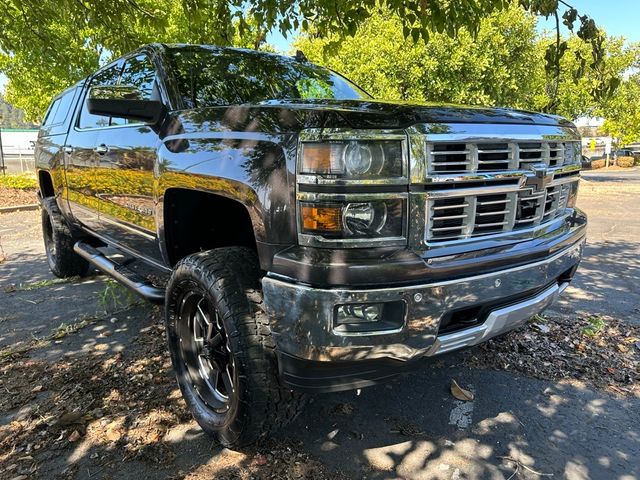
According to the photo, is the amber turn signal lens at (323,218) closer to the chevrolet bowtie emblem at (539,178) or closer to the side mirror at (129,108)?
the chevrolet bowtie emblem at (539,178)

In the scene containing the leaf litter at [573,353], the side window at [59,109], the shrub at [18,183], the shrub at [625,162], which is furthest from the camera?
the shrub at [625,162]

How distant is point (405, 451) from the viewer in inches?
96.7

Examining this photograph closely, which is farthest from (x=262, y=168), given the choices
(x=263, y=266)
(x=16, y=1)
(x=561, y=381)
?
(x=16, y=1)

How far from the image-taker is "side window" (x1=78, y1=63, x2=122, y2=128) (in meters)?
3.93

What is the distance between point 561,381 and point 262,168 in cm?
236

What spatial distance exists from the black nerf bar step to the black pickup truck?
0.02 metres

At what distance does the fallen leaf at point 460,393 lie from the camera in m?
2.95

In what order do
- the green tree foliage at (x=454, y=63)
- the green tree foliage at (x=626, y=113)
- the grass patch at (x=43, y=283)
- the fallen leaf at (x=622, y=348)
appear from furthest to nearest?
1. the green tree foliage at (x=626, y=113)
2. the green tree foliage at (x=454, y=63)
3. the grass patch at (x=43, y=283)
4. the fallen leaf at (x=622, y=348)

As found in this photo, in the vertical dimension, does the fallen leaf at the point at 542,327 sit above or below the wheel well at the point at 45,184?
below

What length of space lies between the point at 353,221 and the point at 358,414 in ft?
4.43

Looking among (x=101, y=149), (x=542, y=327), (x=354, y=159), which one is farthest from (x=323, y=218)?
(x=542, y=327)

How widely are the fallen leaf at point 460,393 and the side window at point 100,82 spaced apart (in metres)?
3.06

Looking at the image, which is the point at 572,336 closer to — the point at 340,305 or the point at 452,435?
the point at 452,435

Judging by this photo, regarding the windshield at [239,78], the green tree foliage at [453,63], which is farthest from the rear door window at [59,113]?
the green tree foliage at [453,63]
